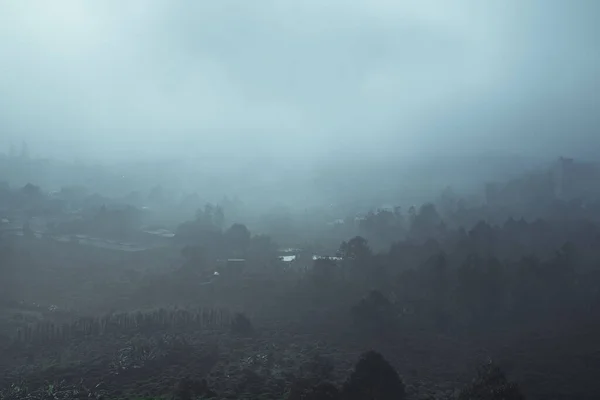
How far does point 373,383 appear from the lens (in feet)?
83.3

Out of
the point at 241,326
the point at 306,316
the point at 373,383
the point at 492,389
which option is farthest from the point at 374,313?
the point at 492,389

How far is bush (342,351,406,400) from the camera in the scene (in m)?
24.8

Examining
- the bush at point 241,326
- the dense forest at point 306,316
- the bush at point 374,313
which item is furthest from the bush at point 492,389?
the bush at point 241,326

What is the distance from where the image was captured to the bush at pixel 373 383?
2475 centimetres

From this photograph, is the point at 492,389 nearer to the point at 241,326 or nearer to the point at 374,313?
the point at 374,313

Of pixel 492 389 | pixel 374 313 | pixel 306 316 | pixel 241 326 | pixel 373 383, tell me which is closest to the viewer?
pixel 492 389

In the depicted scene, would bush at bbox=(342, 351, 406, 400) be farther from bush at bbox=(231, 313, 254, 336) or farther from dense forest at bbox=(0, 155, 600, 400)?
bush at bbox=(231, 313, 254, 336)

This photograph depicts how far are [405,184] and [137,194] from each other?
79.5m

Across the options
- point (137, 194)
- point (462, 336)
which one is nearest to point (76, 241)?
point (137, 194)

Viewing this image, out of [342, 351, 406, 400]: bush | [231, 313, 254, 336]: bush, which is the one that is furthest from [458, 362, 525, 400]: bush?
[231, 313, 254, 336]: bush

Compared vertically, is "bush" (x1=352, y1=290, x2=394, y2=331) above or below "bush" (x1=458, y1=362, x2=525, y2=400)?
above

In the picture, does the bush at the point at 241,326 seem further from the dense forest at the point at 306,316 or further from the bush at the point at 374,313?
the bush at the point at 374,313

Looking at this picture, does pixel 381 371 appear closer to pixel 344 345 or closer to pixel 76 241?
pixel 344 345

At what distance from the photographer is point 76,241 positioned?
7275 centimetres
